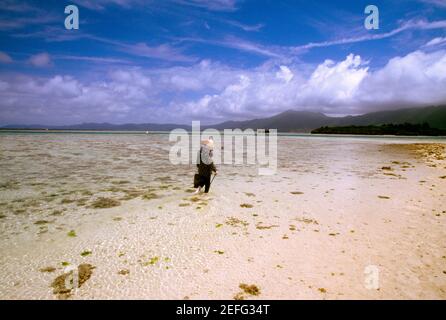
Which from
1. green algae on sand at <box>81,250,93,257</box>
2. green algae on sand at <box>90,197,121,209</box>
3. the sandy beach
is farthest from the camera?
green algae on sand at <box>90,197,121,209</box>

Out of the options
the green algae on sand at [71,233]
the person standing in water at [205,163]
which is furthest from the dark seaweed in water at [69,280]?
the person standing in water at [205,163]

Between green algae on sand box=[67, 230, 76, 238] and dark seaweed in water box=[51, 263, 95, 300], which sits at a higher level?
green algae on sand box=[67, 230, 76, 238]

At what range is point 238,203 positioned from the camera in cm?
1080

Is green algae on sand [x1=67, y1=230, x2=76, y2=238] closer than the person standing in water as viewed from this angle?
Yes

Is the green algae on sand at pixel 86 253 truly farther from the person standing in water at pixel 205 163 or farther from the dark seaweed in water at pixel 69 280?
the person standing in water at pixel 205 163

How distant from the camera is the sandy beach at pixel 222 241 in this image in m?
5.05

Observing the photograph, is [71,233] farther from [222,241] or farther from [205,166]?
[205,166]

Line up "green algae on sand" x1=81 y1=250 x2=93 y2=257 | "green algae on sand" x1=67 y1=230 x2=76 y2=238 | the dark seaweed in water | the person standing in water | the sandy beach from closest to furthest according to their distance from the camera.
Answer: the dark seaweed in water < the sandy beach < "green algae on sand" x1=81 y1=250 x2=93 y2=257 < "green algae on sand" x1=67 y1=230 x2=76 y2=238 < the person standing in water

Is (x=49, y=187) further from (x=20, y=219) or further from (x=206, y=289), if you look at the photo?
(x=206, y=289)

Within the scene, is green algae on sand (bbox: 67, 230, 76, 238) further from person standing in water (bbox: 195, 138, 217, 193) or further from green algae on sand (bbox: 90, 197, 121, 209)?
person standing in water (bbox: 195, 138, 217, 193)

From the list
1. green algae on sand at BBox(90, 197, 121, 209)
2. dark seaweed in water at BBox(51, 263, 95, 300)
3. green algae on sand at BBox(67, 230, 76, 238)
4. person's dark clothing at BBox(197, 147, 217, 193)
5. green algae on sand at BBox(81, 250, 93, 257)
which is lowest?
dark seaweed in water at BBox(51, 263, 95, 300)

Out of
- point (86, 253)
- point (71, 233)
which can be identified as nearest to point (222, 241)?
point (86, 253)

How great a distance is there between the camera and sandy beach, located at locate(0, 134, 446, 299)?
16.6 ft

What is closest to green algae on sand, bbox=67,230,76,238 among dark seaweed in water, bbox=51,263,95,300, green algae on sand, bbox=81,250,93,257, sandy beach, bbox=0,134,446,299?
sandy beach, bbox=0,134,446,299
